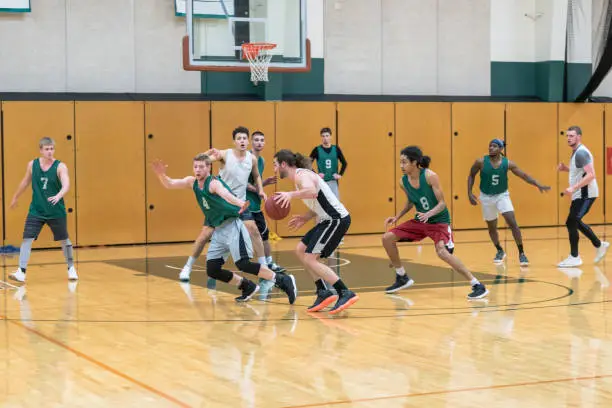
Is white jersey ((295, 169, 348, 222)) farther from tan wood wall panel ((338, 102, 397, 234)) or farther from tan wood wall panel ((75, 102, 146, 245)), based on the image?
tan wood wall panel ((338, 102, 397, 234))

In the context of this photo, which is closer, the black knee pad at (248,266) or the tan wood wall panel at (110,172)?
the black knee pad at (248,266)

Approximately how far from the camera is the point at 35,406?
5.69m

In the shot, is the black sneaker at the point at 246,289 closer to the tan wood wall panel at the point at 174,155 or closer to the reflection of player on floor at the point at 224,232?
the reflection of player on floor at the point at 224,232

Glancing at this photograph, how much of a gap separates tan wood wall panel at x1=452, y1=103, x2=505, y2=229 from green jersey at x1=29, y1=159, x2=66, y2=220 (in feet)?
30.0

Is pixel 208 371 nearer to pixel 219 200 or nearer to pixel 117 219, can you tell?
pixel 219 200

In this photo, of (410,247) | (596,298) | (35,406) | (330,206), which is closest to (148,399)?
Result: (35,406)

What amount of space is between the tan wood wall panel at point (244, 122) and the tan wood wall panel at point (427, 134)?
250 cm

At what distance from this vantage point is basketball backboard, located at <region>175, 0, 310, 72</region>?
15.6 meters

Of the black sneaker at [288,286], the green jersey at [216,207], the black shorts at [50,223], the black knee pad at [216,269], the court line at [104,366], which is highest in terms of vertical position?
the green jersey at [216,207]

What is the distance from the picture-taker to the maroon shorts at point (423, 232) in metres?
10.1

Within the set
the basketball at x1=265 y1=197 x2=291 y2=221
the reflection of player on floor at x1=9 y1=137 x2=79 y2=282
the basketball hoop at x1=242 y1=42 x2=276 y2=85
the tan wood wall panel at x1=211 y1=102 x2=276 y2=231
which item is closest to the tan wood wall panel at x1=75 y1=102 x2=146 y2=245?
the tan wood wall panel at x1=211 y1=102 x2=276 y2=231

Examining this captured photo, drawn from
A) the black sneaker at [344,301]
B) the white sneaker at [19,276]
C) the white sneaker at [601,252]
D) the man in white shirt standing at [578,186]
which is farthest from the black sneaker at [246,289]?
the white sneaker at [601,252]

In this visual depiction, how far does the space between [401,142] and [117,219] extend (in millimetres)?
5419

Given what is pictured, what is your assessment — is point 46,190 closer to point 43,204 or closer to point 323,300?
point 43,204
